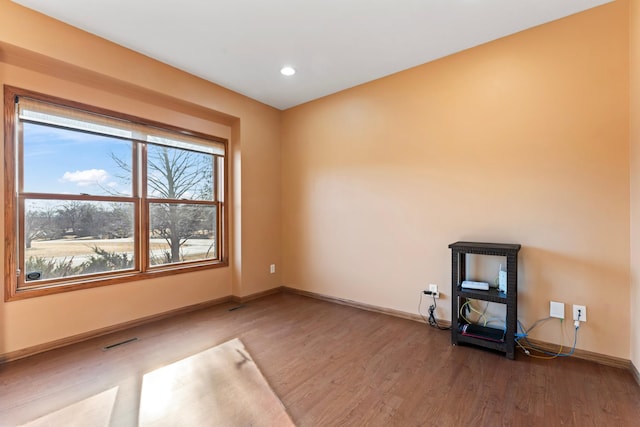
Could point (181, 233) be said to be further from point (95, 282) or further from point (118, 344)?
point (118, 344)

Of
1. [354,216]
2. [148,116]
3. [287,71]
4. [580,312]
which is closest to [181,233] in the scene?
[148,116]

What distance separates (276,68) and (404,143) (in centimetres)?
165

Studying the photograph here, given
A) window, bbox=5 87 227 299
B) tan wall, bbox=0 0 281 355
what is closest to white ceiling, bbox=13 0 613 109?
tan wall, bbox=0 0 281 355

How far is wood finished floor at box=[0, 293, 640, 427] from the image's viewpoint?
1677 millimetres

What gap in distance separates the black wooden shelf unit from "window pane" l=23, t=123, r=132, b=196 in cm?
345

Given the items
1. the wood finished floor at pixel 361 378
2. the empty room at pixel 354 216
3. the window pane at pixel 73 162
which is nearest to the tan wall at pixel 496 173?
the empty room at pixel 354 216

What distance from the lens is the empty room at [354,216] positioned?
1.95m

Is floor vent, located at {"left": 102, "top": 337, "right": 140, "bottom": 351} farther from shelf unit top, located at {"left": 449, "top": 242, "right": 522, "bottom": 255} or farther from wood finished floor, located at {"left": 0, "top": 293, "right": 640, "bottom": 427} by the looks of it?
shelf unit top, located at {"left": 449, "top": 242, "right": 522, "bottom": 255}

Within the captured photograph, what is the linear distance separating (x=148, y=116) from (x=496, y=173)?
3.63 metres

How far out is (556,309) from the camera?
2.34 meters

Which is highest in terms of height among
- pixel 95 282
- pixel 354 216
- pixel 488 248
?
pixel 354 216

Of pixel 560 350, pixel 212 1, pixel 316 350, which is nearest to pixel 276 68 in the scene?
pixel 212 1

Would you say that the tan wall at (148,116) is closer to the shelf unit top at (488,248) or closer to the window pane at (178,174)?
the window pane at (178,174)

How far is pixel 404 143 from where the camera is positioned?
320 centimetres
